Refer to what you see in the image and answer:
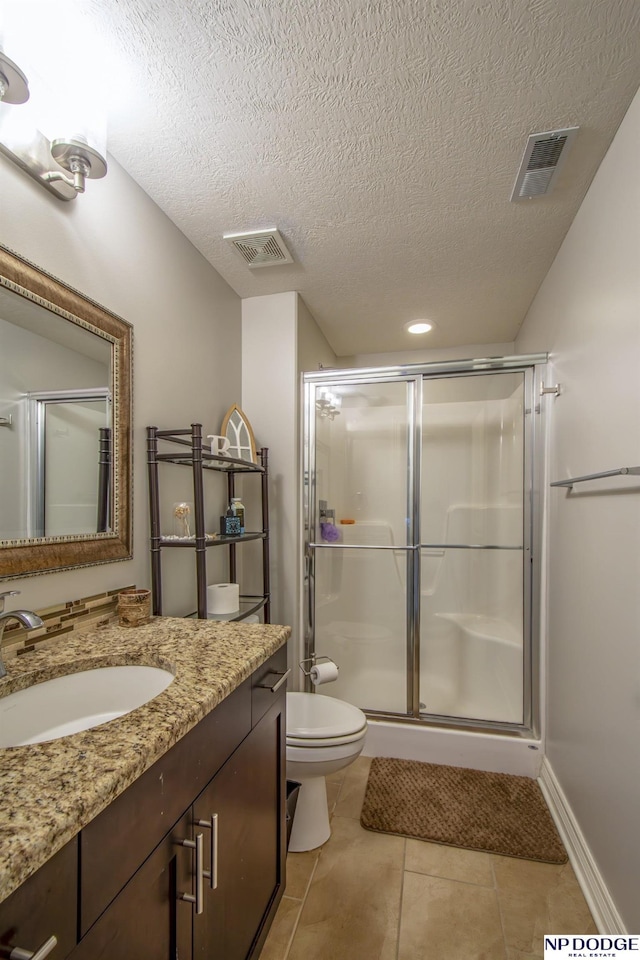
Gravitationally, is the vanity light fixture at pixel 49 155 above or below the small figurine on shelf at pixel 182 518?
above

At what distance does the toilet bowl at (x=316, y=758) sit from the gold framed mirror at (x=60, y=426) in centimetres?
94

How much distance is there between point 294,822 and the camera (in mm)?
1662

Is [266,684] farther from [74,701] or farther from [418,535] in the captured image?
[418,535]

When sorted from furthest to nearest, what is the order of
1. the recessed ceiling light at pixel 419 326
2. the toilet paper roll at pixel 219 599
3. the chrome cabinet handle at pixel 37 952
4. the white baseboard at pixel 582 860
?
the recessed ceiling light at pixel 419 326, the toilet paper roll at pixel 219 599, the white baseboard at pixel 582 860, the chrome cabinet handle at pixel 37 952

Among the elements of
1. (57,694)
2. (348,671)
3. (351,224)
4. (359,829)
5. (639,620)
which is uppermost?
(351,224)

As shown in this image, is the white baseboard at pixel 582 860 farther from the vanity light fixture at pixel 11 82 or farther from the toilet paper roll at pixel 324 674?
the vanity light fixture at pixel 11 82

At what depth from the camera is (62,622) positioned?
1.19m

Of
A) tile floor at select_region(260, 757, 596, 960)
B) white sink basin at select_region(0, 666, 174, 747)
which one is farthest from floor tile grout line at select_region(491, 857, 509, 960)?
white sink basin at select_region(0, 666, 174, 747)

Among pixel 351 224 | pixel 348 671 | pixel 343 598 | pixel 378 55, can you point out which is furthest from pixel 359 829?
pixel 378 55

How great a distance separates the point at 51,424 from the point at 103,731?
0.80 meters

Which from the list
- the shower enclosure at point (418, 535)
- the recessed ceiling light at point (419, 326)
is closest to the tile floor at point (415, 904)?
the shower enclosure at point (418, 535)

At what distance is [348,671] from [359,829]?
0.81 meters

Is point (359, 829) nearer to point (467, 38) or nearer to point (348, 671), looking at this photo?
point (348, 671)

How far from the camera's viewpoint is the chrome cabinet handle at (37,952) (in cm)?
45
